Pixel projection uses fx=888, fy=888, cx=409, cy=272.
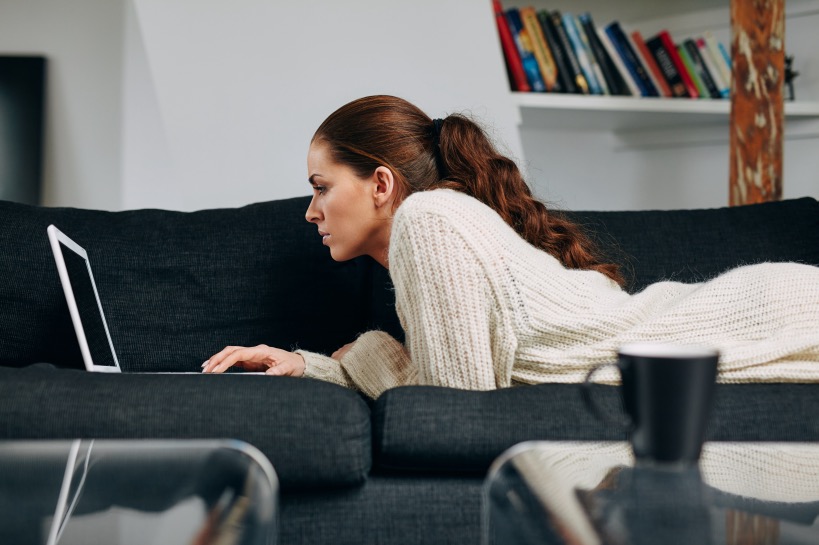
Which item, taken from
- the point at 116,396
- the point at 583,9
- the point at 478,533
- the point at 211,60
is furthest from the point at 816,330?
the point at 583,9

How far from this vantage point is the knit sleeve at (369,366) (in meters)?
1.54

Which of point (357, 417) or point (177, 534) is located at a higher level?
point (177, 534)

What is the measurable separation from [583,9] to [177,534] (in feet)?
9.09

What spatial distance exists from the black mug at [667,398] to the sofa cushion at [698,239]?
1176 millimetres

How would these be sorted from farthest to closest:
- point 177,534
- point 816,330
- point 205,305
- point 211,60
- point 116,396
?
1. point 211,60
2. point 205,305
3. point 816,330
4. point 116,396
5. point 177,534

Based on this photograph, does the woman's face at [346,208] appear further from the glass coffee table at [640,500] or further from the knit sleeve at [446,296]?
the glass coffee table at [640,500]

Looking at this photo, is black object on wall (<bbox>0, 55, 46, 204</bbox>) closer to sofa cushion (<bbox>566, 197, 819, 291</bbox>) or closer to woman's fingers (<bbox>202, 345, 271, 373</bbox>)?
woman's fingers (<bbox>202, 345, 271, 373</bbox>)

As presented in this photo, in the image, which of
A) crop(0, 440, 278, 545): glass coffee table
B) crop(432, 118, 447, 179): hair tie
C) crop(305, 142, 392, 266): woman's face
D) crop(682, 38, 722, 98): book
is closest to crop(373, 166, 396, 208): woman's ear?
crop(305, 142, 392, 266): woman's face

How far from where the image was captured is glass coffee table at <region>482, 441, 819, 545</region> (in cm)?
62

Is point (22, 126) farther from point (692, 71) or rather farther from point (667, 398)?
point (667, 398)

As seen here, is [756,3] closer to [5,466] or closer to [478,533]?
[478,533]

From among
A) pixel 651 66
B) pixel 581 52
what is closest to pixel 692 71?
pixel 651 66

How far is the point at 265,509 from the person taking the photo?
616 mm

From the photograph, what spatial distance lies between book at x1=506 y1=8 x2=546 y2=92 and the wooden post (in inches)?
22.1
